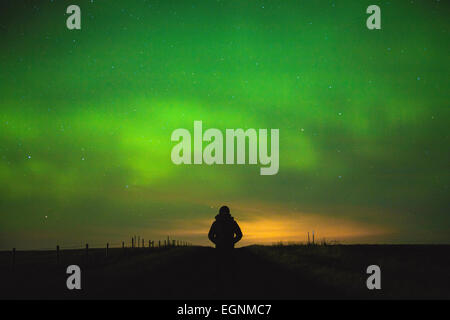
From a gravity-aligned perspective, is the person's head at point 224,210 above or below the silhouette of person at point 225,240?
above

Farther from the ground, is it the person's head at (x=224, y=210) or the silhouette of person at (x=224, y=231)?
the person's head at (x=224, y=210)

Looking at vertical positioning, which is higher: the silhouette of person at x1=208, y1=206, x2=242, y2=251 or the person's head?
the person's head

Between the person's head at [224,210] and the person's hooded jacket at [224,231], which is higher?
the person's head at [224,210]

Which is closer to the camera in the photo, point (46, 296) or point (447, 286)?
point (46, 296)

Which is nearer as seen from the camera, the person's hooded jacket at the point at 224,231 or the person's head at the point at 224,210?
the person's head at the point at 224,210

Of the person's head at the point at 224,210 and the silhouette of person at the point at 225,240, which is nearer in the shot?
the person's head at the point at 224,210

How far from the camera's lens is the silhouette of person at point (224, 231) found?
359 inches

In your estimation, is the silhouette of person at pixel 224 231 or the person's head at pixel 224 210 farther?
the silhouette of person at pixel 224 231

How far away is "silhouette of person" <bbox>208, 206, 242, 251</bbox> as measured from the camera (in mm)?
9125

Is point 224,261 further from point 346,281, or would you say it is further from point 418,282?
point 418,282
